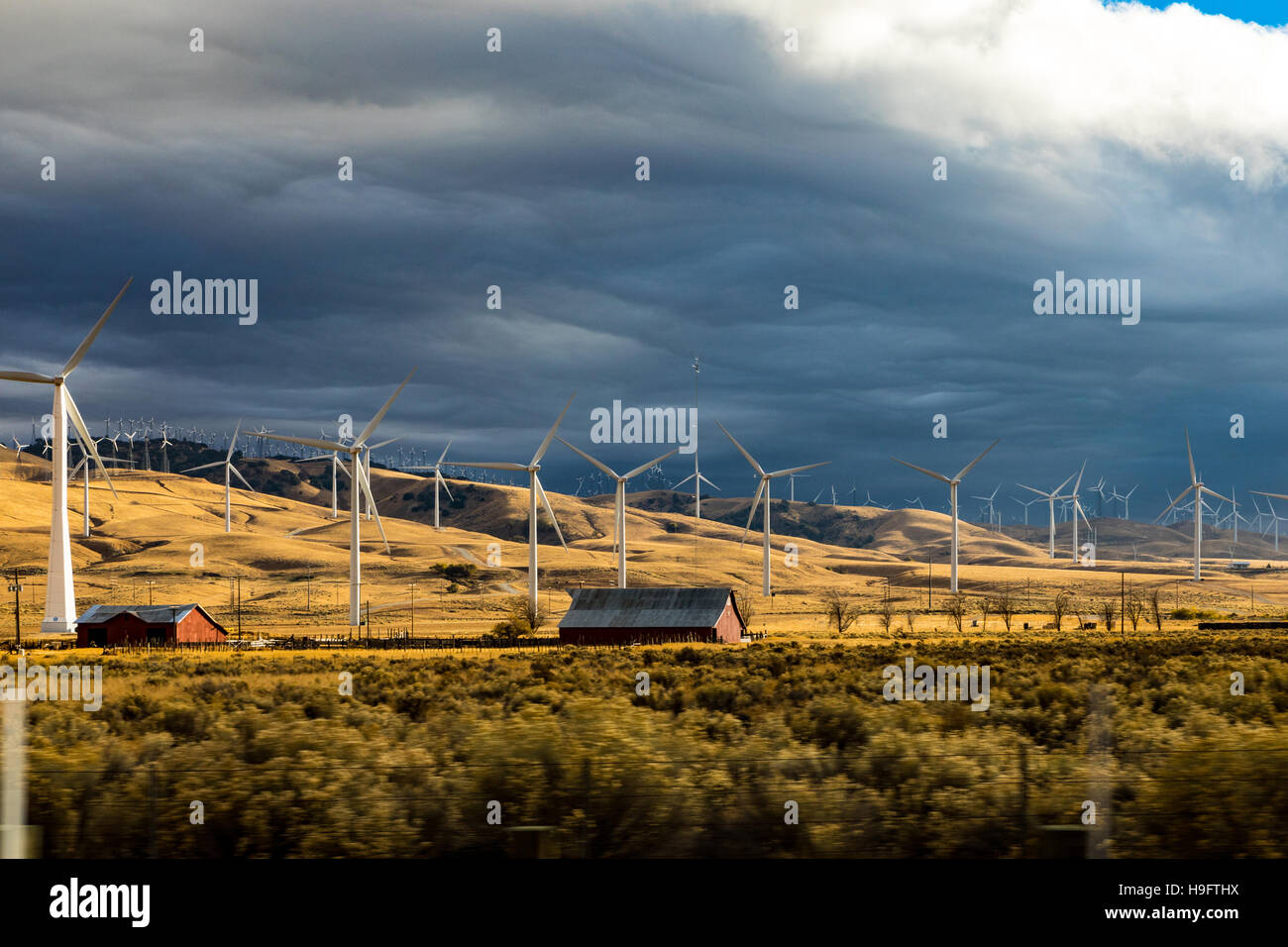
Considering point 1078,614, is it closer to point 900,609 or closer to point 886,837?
point 900,609

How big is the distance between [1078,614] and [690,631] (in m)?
57.2

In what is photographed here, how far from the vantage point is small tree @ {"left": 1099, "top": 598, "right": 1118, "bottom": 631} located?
92.5m

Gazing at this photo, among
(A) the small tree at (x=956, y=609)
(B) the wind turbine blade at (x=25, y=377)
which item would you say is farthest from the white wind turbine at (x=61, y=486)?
(A) the small tree at (x=956, y=609)

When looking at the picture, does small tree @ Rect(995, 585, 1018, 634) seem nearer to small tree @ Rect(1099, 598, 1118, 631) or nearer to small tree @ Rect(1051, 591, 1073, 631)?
small tree @ Rect(1051, 591, 1073, 631)

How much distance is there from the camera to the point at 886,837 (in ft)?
32.5

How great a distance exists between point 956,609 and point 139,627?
82.7 m

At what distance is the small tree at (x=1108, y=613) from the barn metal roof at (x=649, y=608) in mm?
35779

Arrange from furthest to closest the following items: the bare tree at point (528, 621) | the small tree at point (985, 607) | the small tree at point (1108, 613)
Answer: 1. the small tree at point (985, 607)
2. the small tree at point (1108, 613)
3. the bare tree at point (528, 621)

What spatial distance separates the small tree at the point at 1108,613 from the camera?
92500 millimetres

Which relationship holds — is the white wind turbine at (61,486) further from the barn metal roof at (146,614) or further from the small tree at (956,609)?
the small tree at (956,609)

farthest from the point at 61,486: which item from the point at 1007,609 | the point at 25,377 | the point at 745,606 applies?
the point at 1007,609
